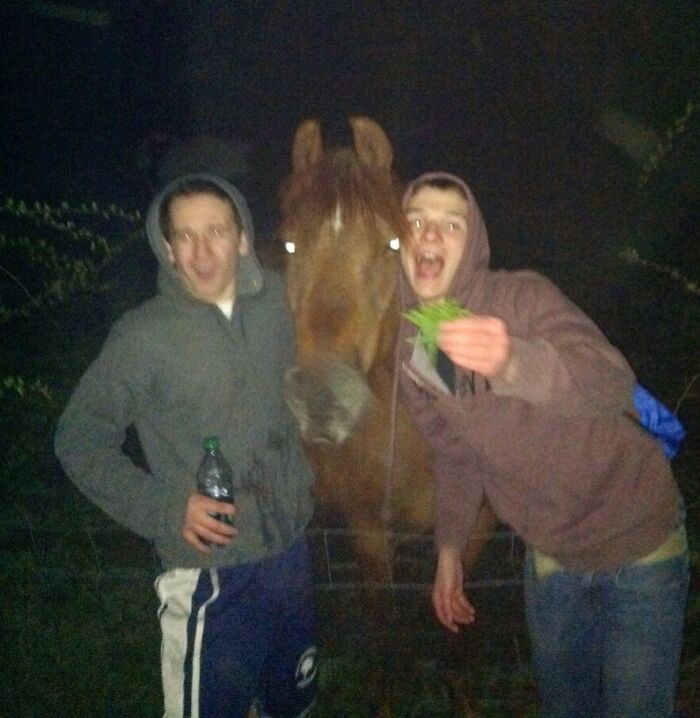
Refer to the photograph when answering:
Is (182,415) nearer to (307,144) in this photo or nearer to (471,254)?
(471,254)

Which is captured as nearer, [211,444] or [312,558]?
[211,444]

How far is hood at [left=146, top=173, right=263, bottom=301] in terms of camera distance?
228 centimetres

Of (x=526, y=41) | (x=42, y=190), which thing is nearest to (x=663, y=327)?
(x=526, y=41)

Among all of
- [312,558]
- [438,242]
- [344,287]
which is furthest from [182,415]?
[312,558]

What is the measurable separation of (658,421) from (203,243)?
1.37m

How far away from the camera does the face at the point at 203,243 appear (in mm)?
2236

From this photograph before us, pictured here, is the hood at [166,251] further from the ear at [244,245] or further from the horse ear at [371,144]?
the horse ear at [371,144]

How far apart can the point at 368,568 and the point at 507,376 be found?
2433mm

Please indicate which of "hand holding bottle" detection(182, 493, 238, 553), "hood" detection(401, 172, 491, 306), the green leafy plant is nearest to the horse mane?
"hood" detection(401, 172, 491, 306)

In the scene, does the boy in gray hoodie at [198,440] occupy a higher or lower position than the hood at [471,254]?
lower

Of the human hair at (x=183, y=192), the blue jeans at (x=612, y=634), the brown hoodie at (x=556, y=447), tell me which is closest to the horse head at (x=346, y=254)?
the brown hoodie at (x=556, y=447)

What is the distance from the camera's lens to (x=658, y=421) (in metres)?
2.13

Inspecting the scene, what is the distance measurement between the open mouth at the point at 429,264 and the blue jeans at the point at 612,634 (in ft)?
3.01

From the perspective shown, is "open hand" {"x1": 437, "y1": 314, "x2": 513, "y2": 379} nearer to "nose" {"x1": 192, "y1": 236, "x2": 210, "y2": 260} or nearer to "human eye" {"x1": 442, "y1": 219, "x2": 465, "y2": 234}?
"human eye" {"x1": 442, "y1": 219, "x2": 465, "y2": 234}
